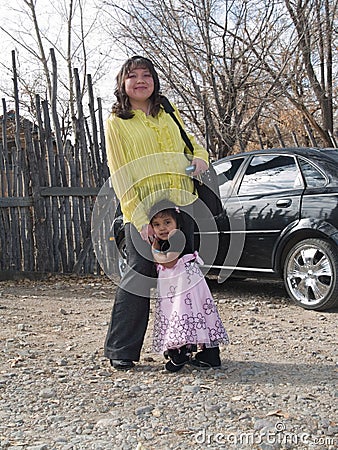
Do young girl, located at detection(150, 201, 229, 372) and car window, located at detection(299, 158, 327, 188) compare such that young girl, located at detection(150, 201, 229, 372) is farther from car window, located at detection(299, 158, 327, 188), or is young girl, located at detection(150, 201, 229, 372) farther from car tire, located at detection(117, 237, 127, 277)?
car tire, located at detection(117, 237, 127, 277)

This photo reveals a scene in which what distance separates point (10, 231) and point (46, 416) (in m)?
5.49

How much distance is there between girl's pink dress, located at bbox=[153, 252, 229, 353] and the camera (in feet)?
→ 12.6

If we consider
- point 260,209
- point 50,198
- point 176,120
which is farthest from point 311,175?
point 50,198

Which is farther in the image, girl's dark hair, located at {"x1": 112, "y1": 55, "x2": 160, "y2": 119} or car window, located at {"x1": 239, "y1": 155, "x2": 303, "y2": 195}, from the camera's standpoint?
car window, located at {"x1": 239, "y1": 155, "x2": 303, "y2": 195}

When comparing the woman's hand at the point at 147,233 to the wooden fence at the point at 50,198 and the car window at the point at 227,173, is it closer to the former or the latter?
the car window at the point at 227,173

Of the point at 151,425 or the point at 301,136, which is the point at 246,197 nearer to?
the point at 151,425

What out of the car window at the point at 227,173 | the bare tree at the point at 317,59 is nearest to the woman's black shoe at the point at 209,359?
the car window at the point at 227,173

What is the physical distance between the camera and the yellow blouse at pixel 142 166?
3916 millimetres

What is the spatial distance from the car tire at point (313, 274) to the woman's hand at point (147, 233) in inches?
94.3

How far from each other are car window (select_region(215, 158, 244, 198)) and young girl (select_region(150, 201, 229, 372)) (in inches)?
116

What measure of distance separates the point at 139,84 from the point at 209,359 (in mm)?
1777

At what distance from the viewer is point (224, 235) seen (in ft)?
22.0

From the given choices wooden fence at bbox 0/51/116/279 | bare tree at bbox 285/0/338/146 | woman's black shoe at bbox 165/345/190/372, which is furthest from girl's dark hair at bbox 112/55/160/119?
bare tree at bbox 285/0/338/146

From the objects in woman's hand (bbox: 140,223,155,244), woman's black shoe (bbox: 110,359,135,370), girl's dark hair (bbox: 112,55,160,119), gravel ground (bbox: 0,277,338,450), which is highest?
girl's dark hair (bbox: 112,55,160,119)
